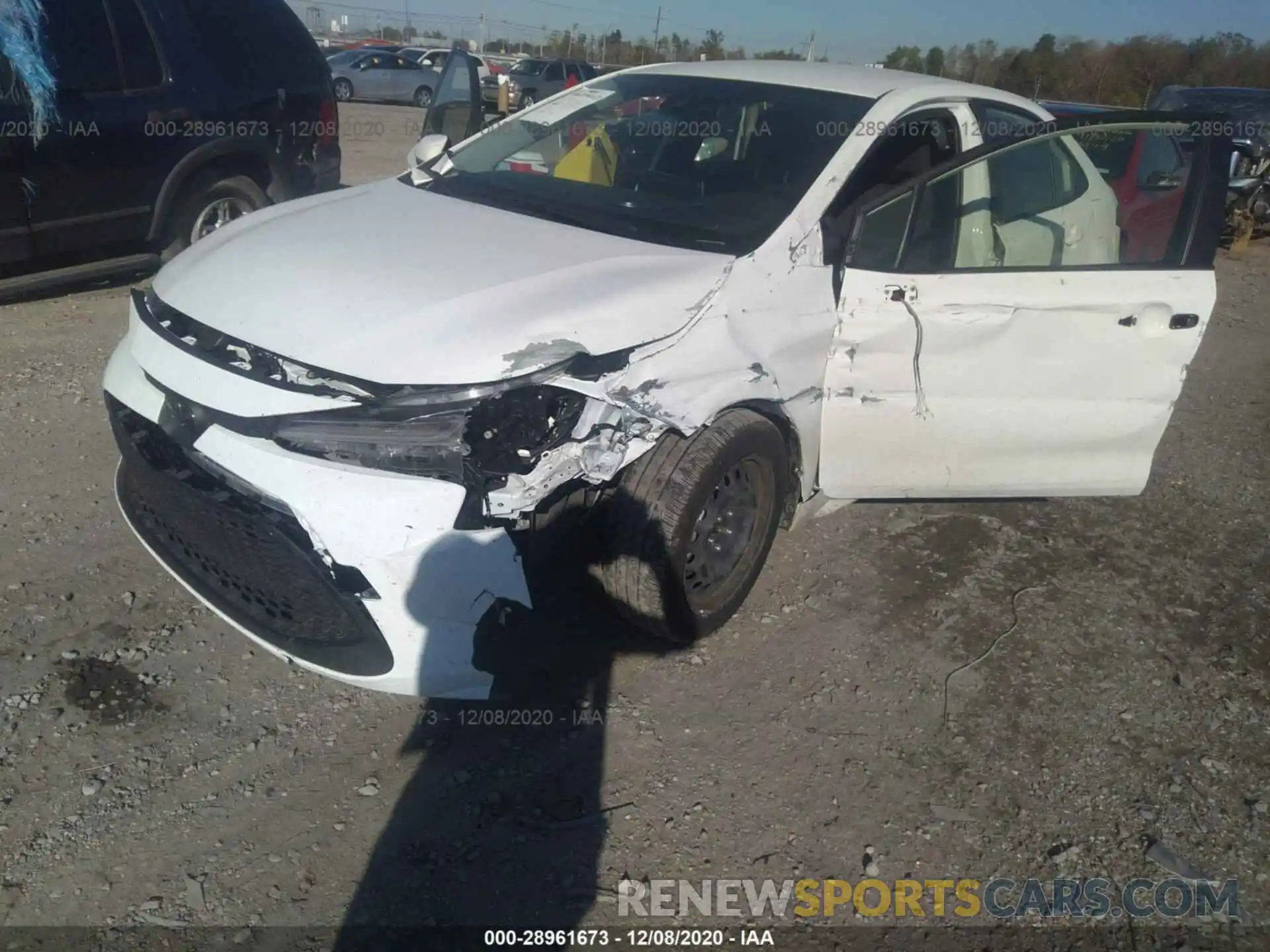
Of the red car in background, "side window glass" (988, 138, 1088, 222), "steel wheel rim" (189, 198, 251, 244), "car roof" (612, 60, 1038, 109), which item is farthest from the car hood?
"steel wheel rim" (189, 198, 251, 244)

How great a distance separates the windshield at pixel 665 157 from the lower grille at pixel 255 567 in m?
1.38

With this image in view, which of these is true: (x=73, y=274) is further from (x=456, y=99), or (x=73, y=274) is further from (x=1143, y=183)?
(x=1143, y=183)

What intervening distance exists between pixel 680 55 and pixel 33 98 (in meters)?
36.5

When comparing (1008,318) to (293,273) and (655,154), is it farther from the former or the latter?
(293,273)

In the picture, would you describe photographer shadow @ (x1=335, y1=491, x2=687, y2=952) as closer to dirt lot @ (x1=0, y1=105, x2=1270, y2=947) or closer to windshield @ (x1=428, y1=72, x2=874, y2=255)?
dirt lot @ (x1=0, y1=105, x2=1270, y2=947)

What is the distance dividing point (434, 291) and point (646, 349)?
588 millimetres

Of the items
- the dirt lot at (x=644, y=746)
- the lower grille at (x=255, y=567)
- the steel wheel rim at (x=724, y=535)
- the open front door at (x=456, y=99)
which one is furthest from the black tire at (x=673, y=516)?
the open front door at (x=456, y=99)

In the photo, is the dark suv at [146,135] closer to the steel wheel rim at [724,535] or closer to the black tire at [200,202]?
the black tire at [200,202]

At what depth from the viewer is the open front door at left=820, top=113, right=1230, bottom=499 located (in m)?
3.06

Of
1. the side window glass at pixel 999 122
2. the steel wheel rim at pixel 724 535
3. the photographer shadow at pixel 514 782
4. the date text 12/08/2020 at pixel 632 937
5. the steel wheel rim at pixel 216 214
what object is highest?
the side window glass at pixel 999 122

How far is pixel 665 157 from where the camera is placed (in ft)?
11.4

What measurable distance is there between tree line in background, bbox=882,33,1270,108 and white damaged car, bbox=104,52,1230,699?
30140 mm

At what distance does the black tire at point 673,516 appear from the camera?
2.66 meters

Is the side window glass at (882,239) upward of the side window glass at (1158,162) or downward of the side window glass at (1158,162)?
downward
